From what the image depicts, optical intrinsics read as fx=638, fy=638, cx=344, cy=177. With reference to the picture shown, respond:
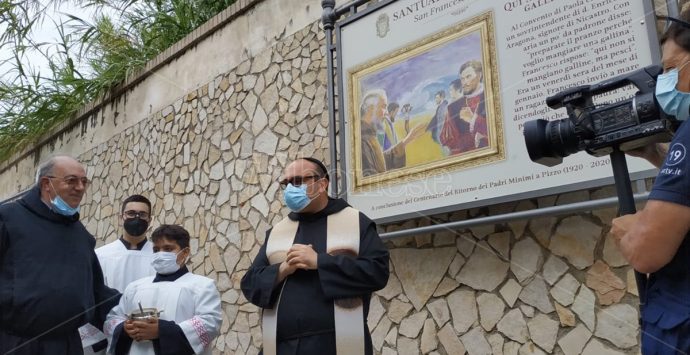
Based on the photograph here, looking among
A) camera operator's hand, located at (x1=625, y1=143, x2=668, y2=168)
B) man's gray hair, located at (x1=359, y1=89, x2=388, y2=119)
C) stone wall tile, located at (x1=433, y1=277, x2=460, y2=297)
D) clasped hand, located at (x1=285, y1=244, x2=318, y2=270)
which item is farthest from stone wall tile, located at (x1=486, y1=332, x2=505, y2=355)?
camera operator's hand, located at (x1=625, y1=143, x2=668, y2=168)

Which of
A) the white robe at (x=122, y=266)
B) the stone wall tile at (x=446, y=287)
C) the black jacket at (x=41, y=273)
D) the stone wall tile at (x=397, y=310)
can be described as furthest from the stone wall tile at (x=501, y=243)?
the black jacket at (x=41, y=273)

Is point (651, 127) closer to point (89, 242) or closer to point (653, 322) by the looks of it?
point (653, 322)

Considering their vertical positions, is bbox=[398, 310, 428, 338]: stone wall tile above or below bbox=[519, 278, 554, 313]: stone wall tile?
below

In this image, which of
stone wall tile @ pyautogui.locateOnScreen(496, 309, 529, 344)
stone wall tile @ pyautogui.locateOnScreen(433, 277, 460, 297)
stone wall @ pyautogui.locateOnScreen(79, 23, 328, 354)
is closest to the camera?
stone wall tile @ pyautogui.locateOnScreen(496, 309, 529, 344)

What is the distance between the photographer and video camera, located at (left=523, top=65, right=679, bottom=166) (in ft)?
5.96

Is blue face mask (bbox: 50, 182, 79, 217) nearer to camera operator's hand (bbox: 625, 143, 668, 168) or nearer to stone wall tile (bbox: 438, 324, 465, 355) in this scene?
stone wall tile (bbox: 438, 324, 465, 355)

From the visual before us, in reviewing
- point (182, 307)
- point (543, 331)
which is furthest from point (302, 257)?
point (543, 331)

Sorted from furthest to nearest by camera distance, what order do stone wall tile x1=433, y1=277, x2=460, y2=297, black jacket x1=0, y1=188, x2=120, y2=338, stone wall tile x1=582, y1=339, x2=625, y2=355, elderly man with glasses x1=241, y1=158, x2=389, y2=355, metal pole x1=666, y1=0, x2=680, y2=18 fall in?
stone wall tile x1=433, y1=277, x2=460, y2=297, stone wall tile x1=582, y1=339, x2=625, y2=355, metal pole x1=666, y1=0, x2=680, y2=18, black jacket x1=0, y1=188, x2=120, y2=338, elderly man with glasses x1=241, y1=158, x2=389, y2=355

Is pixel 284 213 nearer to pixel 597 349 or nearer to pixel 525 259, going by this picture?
pixel 525 259

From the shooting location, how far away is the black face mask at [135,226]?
4223mm

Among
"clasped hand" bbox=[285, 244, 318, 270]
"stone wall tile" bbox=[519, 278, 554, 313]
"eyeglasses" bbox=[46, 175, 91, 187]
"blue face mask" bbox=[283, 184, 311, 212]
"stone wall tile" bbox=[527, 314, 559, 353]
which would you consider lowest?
"stone wall tile" bbox=[527, 314, 559, 353]

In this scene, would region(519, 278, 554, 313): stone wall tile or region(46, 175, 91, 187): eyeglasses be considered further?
region(519, 278, 554, 313): stone wall tile

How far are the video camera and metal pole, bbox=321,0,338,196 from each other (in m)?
2.47

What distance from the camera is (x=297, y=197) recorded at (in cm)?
309
